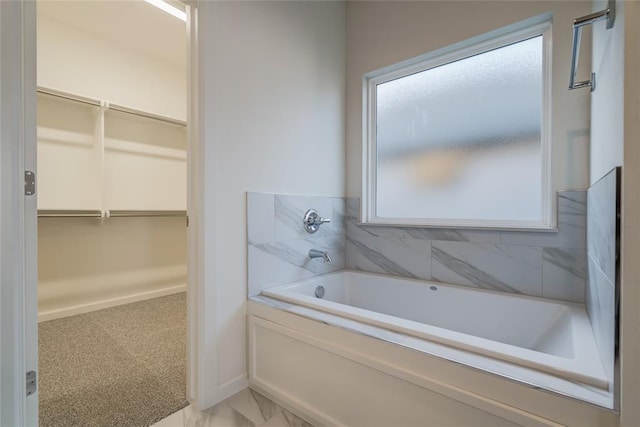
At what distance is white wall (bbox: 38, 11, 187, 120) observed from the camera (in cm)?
259

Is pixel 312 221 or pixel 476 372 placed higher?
pixel 312 221

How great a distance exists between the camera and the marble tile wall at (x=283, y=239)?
1.74m

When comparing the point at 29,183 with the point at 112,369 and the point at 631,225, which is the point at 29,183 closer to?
the point at 112,369

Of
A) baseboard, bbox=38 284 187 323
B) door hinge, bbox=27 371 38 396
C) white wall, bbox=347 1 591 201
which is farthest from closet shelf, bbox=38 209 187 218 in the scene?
white wall, bbox=347 1 591 201

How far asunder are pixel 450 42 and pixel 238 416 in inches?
99.0

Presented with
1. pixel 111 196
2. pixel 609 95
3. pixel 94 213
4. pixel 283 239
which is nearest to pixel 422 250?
pixel 283 239

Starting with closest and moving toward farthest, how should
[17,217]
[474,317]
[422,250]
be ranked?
[17,217] < [474,317] < [422,250]

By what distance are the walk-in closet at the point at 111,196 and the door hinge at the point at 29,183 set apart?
1.19 meters

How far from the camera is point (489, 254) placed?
70.6 inches

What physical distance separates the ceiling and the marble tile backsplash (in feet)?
6.83

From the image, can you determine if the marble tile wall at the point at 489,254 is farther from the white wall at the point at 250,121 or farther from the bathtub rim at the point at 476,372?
the bathtub rim at the point at 476,372

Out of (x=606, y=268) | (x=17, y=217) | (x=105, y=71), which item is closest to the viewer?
(x=606, y=268)

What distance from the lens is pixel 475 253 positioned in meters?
1.84

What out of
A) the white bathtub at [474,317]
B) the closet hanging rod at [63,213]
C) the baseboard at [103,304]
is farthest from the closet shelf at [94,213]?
the white bathtub at [474,317]
